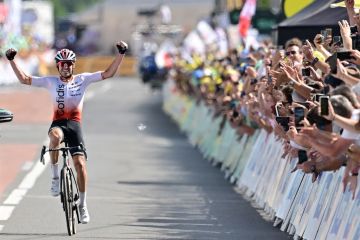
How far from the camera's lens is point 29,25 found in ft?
259

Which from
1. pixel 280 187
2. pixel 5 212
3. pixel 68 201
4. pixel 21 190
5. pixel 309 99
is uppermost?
pixel 309 99

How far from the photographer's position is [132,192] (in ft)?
62.1

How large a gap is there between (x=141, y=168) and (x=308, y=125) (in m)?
11.2

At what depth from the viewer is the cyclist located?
47.9ft

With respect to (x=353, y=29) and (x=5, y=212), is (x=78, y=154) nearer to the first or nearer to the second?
(x=5, y=212)

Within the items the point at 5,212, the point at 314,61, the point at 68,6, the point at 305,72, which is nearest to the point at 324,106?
the point at 314,61

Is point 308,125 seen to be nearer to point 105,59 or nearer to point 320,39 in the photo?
point 320,39

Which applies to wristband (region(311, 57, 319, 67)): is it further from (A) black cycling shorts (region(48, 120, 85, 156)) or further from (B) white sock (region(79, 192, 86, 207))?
(B) white sock (region(79, 192, 86, 207))

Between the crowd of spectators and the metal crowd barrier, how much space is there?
20 cm

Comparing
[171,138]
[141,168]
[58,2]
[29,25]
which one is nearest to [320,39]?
[141,168]

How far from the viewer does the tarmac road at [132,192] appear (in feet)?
48.0

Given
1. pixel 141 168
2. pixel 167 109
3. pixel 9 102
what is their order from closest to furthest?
pixel 141 168 → pixel 167 109 → pixel 9 102

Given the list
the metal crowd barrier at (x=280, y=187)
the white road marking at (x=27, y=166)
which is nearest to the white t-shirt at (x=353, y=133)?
the metal crowd barrier at (x=280, y=187)

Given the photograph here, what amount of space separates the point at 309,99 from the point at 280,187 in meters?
2.42
